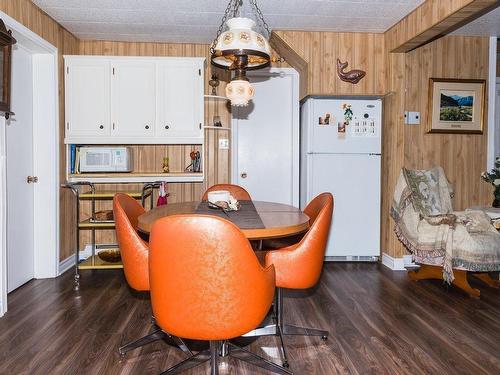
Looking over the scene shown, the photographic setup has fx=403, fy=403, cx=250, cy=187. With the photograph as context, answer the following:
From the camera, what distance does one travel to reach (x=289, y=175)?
4.90m

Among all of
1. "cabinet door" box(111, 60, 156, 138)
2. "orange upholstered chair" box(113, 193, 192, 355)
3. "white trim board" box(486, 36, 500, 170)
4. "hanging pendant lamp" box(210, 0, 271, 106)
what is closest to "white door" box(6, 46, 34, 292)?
"cabinet door" box(111, 60, 156, 138)

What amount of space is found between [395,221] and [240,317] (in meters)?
2.78

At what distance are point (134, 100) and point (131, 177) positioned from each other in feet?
2.60

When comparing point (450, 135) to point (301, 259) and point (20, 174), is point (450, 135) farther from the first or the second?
point (20, 174)

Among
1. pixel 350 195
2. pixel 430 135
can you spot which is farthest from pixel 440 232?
pixel 430 135

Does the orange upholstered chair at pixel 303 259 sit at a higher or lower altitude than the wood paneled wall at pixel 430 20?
lower

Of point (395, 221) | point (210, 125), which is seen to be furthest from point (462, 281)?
point (210, 125)

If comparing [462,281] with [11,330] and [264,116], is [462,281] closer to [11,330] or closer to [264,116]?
[264,116]

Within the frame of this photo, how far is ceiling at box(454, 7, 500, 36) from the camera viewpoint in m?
3.71

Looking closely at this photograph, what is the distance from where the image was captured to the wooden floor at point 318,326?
2.16m

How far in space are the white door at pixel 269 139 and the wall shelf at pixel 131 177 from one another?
76cm

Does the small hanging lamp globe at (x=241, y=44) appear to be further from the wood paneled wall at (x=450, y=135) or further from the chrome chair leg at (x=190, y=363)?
the wood paneled wall at (x=450, y=135)

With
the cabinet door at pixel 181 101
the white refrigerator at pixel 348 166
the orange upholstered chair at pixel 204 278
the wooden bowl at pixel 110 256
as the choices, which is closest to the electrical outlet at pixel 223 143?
the cabinet door at pixel 181 101

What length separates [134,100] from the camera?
414 centimetres
